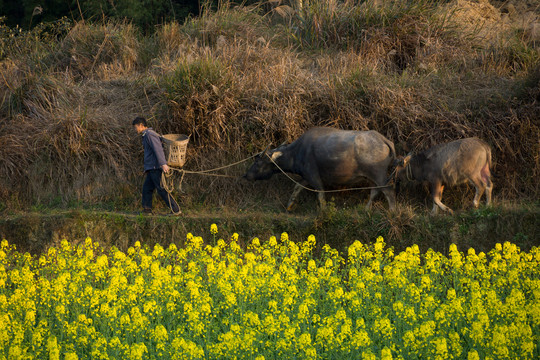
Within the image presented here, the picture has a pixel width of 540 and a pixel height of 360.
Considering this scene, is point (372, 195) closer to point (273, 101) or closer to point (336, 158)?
point (336, 158)

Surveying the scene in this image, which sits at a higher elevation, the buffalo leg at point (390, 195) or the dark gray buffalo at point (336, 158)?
the dark gray buffalo at point (336, 158)

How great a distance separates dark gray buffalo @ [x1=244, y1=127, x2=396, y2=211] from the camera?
930 cm

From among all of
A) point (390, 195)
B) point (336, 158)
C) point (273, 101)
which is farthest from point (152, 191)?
point (390, 195)

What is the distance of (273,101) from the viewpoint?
10.8 metres

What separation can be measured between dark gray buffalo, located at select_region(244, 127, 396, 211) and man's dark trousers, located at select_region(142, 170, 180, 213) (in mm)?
1527

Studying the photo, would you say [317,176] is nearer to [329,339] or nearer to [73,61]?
[329,339]

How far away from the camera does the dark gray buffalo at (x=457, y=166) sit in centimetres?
893

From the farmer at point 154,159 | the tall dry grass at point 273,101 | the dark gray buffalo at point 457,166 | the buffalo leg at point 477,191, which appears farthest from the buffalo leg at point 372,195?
the farmer at point 154,159

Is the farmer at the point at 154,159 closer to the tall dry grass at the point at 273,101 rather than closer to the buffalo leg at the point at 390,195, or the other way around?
the tall dry grass at the point at 273,101

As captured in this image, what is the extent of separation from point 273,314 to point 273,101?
5159 mm

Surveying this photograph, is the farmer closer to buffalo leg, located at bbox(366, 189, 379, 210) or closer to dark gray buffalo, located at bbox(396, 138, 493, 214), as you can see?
buffalo leg, located at bbox(366, 189, 379, 210)

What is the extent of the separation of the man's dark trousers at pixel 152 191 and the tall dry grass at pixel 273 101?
2.77 ft

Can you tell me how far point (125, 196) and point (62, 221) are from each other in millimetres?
1442

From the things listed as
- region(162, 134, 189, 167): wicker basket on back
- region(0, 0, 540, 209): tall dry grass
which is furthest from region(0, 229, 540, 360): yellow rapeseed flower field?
region(0, 0, 540, 209): tall dry grass
